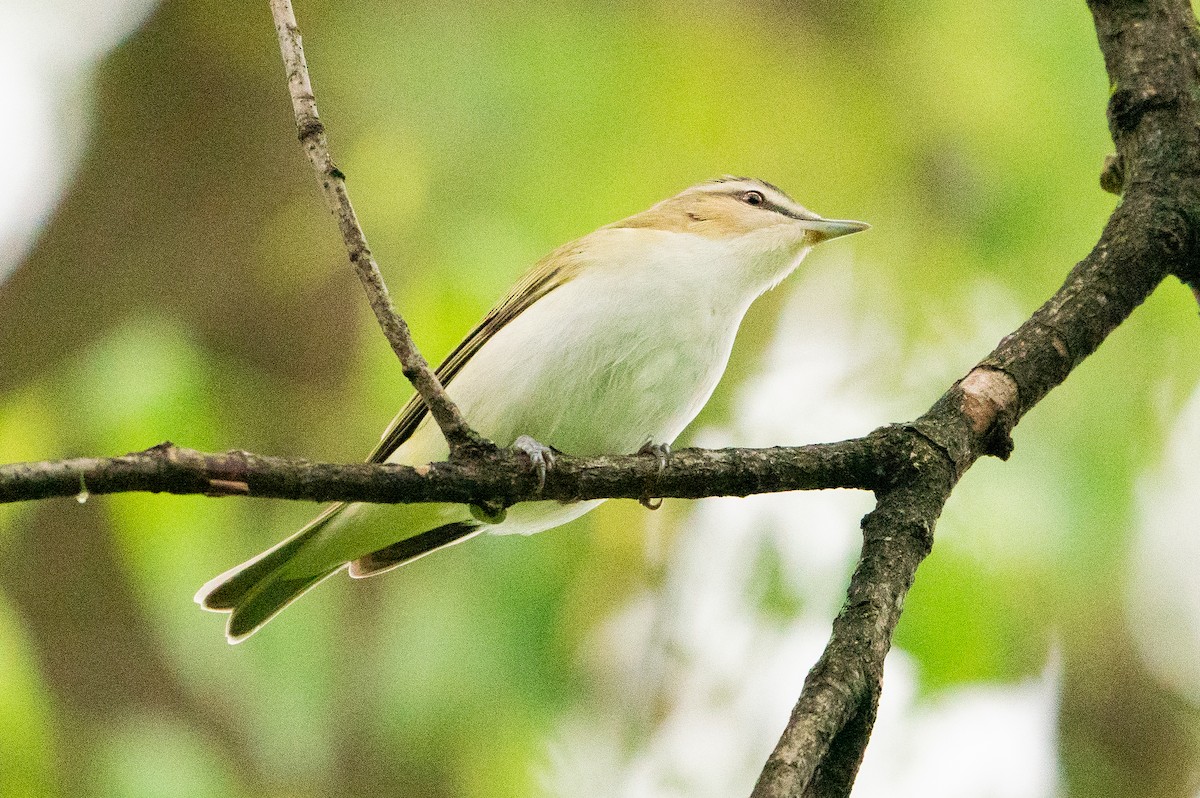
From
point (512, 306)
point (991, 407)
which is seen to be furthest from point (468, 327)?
point (991, 407)

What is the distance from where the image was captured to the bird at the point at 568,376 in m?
3.29

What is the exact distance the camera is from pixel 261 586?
3.51 metres

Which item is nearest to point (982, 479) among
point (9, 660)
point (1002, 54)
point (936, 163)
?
point (936, 163)

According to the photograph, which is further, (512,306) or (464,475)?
(512,306)

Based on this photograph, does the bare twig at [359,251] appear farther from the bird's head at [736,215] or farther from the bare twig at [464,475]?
the bird's head at [736,215]

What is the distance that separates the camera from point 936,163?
15.2 ft

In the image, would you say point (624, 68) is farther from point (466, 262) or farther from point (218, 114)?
point (218, 114)

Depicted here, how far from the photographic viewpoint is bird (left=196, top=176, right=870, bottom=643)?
10.8ft

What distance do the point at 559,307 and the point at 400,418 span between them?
0.61 meters

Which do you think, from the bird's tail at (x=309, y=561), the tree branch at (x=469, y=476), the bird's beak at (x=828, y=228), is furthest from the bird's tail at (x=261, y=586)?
the bird's beak at (x=828, y=228)

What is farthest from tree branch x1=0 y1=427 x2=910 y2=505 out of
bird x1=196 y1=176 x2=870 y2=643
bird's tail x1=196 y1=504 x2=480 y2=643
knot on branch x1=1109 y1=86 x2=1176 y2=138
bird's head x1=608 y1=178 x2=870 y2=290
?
bird's head x1=608 y1=178 x2=870 y2=290

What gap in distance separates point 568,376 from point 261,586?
123cm

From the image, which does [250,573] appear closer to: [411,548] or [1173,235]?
[411,548]

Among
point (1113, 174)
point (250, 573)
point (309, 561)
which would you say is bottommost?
point (250, 573)
